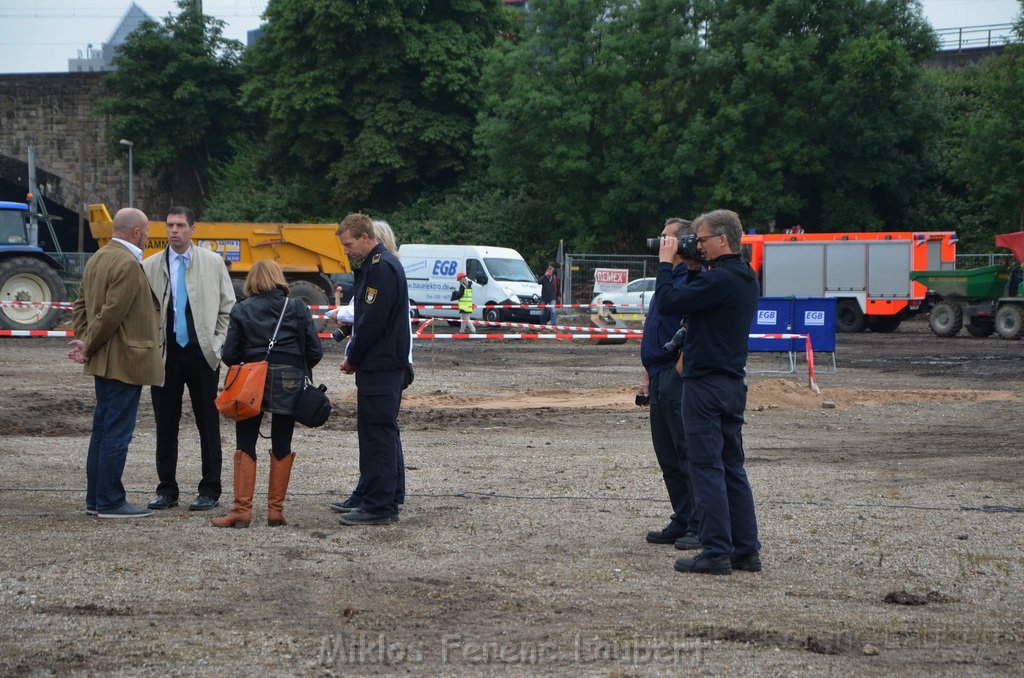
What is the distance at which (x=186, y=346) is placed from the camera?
8078 mm

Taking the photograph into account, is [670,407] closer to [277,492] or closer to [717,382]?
[717,382]

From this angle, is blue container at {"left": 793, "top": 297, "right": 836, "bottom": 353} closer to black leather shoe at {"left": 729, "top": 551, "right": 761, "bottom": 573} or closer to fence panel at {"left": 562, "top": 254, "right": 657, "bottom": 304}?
black leather shoe at {"left": 729, "top": 551, "right": 761, "bottom": 573}

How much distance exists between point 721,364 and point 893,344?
79.4ft

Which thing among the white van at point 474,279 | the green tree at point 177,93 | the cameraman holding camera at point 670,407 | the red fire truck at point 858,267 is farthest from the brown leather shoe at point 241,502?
the green tree at point 177,93

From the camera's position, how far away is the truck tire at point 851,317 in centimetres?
3594

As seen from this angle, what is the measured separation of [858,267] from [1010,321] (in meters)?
6.19

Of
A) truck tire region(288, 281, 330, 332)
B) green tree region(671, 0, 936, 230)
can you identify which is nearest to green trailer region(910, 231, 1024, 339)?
green tree region(671, 0, 936, 230)

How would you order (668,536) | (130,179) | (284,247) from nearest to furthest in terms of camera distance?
1. (668,536)
2. (284,247)
3. (130,179)

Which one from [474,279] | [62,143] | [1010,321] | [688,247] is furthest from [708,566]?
[62,143]

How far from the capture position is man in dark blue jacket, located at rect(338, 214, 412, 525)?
7.71 meters

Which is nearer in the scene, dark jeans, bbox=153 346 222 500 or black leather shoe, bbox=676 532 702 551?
black leather shoe, bbox=676 532 702 551

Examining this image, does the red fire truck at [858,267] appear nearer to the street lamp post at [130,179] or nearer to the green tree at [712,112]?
the green tree at [712,112]

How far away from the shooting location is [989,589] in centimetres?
629

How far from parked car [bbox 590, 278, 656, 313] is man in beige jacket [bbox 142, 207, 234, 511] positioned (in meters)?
27.4
